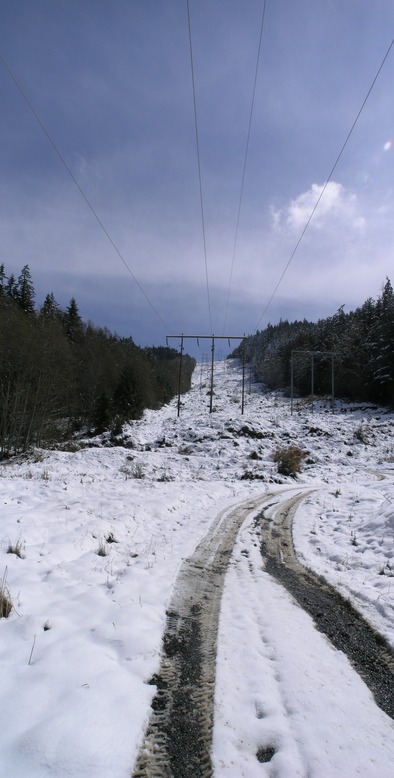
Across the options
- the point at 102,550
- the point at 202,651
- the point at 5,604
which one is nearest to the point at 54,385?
the point at 102,550

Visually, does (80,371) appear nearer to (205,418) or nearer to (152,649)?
(205,418)

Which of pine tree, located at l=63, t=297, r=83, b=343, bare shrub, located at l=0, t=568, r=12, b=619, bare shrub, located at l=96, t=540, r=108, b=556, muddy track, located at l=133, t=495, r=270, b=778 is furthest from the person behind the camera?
pine tree, located at l=63, t=297, r=83, b=343

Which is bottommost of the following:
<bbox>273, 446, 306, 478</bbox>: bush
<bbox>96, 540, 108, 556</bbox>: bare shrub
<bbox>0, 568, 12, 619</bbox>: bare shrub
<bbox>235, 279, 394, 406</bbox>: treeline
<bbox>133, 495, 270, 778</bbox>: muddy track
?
<bbox>273, 446, 306, 478</bbox>: bush

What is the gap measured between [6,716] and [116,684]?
0.92 metres

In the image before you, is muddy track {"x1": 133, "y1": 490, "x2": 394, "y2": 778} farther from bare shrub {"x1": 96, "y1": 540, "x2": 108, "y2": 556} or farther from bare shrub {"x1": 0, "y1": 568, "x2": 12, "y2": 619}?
bare shrub {"x1": 0, "y1": 568, "x2": 12, "y2": 619}

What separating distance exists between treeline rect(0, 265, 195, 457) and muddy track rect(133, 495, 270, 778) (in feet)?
71.5

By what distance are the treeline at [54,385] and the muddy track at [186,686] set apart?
21795 mm

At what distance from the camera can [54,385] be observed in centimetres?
2773

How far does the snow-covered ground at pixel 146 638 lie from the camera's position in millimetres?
2539

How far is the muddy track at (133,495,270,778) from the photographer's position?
2527mm

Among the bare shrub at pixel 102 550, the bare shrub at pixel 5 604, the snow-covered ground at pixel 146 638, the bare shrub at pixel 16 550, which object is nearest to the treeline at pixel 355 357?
the snow-covered ground at pixel 146 638

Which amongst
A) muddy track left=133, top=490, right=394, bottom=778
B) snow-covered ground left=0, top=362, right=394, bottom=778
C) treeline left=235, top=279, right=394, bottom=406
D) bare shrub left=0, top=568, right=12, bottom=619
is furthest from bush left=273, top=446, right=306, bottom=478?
treeline left=235, top=279, right=394, bottom=406

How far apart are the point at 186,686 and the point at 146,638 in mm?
847

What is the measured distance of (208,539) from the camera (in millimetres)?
8648
